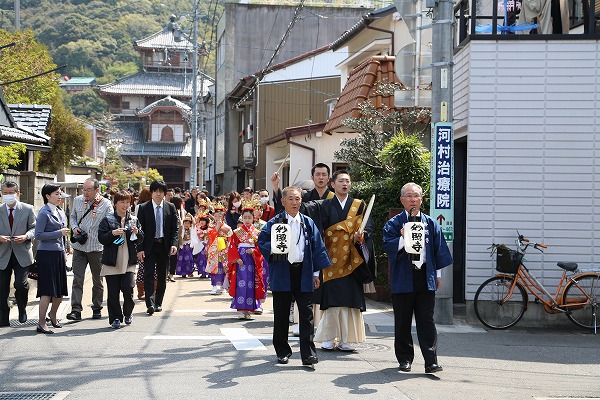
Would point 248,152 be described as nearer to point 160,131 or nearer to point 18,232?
point 18,232

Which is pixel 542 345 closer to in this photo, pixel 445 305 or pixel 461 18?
pixel 445 305

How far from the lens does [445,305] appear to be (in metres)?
11.8

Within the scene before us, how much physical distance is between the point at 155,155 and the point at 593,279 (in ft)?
202

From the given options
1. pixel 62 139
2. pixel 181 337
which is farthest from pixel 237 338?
pixel 62 139

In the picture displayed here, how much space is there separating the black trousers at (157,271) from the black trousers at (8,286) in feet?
6.85

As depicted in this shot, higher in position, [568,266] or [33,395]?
[568,266]

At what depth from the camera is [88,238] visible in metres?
12.4

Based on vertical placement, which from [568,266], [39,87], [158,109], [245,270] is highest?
[158,109]

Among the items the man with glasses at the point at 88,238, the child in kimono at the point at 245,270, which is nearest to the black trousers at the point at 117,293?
the man with glasses at the point at 88,238

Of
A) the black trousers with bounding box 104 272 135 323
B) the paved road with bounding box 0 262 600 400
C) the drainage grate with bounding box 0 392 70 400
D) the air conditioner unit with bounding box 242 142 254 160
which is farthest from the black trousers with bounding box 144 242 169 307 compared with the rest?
the air conditioner unit with bounding box 242 142 254 160

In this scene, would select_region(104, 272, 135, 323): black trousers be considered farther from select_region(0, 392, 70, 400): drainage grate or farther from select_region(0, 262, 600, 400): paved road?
select_region(0, 392, 70, 400): drainage grate

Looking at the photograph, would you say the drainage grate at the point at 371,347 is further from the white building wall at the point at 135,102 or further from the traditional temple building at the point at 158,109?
the white building wall at the point at 135,102

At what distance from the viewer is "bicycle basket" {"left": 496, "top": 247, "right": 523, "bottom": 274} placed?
1134 centimetres

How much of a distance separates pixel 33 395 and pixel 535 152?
7797 millimetres
